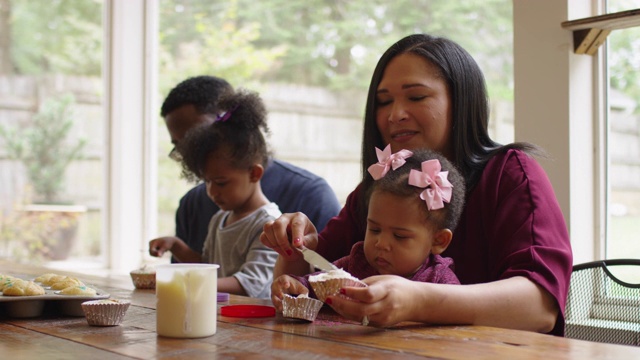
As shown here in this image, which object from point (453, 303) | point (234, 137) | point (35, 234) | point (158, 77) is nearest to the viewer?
point (453, 303)

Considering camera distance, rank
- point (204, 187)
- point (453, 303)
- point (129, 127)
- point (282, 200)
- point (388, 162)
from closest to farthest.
Answer: point (453, 303) < point (388, 162) < point (282, 200) < point (204, 187) < point (129, 127)

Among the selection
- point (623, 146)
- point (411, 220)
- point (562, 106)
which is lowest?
point (411, 220)

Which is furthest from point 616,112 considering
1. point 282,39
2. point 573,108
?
point 282,39

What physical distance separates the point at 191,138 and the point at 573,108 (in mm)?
1322

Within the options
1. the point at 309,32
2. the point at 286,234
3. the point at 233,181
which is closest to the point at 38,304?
the point at 286,234

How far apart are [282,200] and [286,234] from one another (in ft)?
3.74

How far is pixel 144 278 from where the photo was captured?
213cm

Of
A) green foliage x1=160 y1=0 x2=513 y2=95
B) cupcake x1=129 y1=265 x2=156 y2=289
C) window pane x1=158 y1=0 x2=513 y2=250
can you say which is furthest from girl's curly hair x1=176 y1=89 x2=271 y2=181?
green foliage x1=160 y1=0 x2=513 y2=95

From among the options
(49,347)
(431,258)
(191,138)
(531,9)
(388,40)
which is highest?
(388,40)

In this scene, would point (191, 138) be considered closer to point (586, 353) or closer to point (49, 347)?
point (49, 347)

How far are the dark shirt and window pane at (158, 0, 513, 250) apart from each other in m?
1.39

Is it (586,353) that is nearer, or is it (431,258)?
(586,353)

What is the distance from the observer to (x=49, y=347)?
1240 mm

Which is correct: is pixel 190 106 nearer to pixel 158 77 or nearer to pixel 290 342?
pixel 290 342
